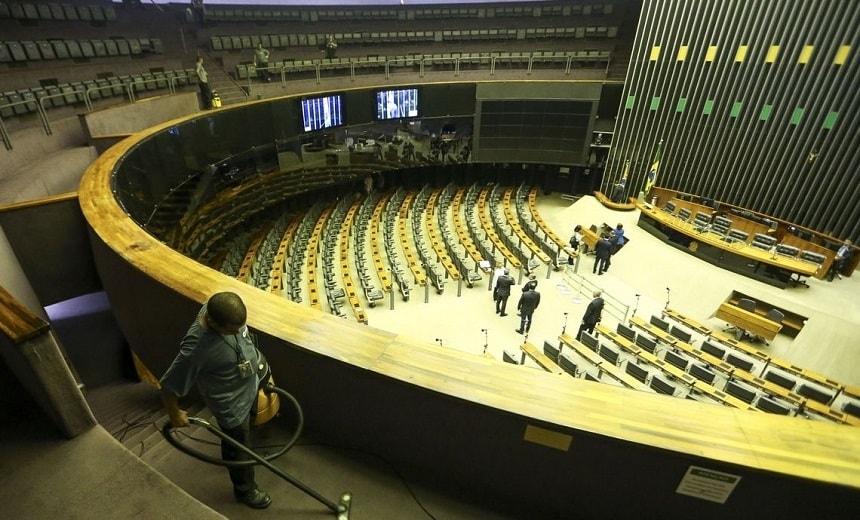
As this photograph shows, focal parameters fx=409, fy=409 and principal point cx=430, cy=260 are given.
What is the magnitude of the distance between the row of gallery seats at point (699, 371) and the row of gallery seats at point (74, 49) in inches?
414

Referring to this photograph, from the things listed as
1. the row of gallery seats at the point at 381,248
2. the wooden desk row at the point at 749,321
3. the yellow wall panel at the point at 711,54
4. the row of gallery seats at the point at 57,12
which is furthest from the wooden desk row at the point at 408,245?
the row of gallery seats at the point at 57,12

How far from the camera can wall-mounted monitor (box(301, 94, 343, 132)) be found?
33.1ft

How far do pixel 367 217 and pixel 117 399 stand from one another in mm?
7289

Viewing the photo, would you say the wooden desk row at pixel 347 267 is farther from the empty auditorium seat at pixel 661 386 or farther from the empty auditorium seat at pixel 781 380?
the empty auditorium seat at pixel 781 380

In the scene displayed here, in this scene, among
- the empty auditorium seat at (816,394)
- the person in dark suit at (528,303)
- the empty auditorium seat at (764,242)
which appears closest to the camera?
the empty auditorium seat at (816,394)

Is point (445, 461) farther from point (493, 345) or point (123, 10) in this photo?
point (123, 10)

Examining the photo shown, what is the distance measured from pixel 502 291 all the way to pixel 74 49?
33.8ft

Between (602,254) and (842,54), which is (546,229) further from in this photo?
(842,54)

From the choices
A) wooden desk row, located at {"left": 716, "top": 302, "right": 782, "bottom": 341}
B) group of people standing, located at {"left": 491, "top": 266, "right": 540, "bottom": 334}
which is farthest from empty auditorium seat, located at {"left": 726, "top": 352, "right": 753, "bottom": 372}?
group of people standing, located at {"left": 491, "top": 266, "right": 540, "bottom": 334}

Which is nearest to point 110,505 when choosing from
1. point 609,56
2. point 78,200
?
point 78,200

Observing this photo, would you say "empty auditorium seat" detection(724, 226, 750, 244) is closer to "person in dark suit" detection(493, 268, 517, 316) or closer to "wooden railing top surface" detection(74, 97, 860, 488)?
"person in dark suit" detection(493, 268, 517, 316)

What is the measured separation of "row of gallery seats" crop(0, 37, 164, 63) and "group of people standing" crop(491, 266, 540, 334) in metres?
9.97

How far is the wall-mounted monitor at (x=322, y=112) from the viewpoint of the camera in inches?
397

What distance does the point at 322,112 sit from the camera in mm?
10438
